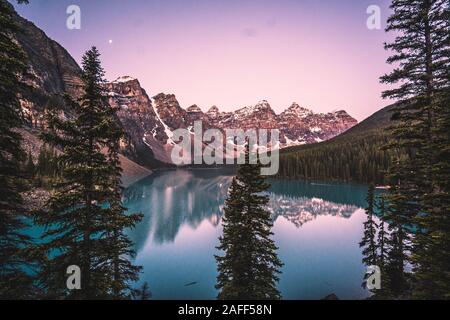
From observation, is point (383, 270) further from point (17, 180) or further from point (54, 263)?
point (17, 180)

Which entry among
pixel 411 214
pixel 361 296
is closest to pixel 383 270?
pixel 361 296

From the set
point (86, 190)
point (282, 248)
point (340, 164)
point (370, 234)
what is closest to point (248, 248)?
point (86, 190)

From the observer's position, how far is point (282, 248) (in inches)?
1451

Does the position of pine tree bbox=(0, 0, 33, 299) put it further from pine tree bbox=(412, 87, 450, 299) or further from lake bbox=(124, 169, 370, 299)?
pine tree bbox=(412, 87, 450, 299)

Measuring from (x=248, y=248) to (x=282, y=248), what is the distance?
81.0ft

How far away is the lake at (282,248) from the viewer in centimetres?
2452

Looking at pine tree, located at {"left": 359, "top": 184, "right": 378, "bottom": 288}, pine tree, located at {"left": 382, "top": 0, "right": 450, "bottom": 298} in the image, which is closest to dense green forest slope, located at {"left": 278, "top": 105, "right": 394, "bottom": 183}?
pine tree, located at {"left": 359, "top": 184, "right": 378, "bottom": 288}

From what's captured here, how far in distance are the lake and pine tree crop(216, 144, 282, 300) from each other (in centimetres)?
1010

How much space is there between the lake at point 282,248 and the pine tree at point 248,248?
33.1 ft

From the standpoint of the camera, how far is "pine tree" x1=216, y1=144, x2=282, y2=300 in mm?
14414

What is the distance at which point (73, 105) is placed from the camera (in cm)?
1016

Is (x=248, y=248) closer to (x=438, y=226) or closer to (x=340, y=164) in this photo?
(x=438, y=226)

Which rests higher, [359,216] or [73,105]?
[73,105]

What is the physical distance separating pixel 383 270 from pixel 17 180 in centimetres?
2449
